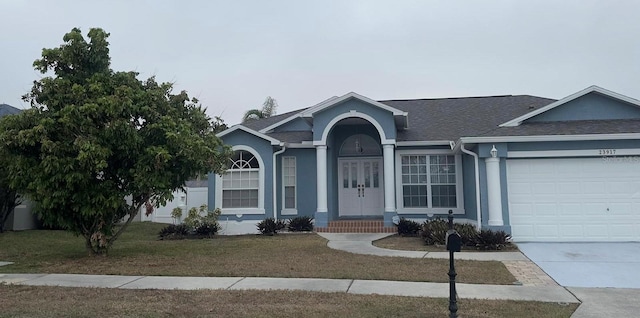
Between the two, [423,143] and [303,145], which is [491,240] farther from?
[303,145]

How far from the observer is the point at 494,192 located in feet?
42.0

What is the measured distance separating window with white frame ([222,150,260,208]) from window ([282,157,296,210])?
3.65 feet

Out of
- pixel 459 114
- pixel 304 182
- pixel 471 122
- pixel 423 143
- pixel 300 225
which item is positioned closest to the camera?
pixel 300 225

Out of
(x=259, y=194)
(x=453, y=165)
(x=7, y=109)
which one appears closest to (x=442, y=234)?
(x=453, y=165)

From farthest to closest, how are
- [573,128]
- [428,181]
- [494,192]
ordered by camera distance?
[428,181] → [573,128] → [494,192]

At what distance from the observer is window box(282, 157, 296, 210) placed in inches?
690

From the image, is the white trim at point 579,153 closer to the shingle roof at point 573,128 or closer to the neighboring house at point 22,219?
the shingle roof at point 573,128

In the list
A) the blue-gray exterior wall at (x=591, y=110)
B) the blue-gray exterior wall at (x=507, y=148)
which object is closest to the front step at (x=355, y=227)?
the blue-gray exterior wall at (x=507, y=148)

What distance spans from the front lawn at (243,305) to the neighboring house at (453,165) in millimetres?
7148

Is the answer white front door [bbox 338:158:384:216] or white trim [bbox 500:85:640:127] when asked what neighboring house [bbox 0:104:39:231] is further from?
white trim [bbox 500:85:640:127]

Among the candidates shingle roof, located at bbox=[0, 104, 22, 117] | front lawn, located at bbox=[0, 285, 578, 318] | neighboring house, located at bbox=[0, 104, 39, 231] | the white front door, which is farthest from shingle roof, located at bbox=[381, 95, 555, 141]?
shingle roof, located at bbox=[0, 104, 22, 117]

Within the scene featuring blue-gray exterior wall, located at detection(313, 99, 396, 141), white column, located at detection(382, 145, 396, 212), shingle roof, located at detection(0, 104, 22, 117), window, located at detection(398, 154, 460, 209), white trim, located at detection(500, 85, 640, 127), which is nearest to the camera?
white trim, located at detection(500, 85, 640, 127)

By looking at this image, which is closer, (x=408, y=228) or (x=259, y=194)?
(x=408, y=228)

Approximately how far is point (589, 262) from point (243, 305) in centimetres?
739
